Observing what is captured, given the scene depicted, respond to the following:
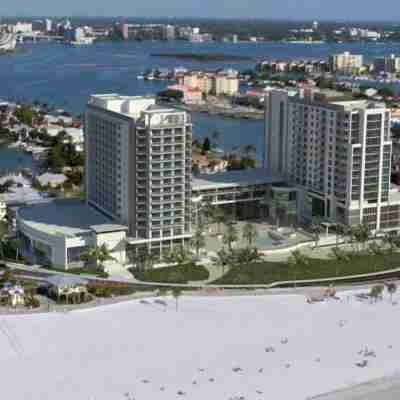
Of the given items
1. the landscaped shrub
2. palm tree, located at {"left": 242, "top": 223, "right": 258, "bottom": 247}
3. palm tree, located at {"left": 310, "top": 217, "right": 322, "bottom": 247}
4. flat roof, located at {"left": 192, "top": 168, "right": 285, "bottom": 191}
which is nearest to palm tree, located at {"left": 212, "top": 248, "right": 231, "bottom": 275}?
palm tree, located at {"left": 242, "top": 223, "right": 258, "bottom": 247}

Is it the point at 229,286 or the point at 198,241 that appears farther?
the point at 198,241

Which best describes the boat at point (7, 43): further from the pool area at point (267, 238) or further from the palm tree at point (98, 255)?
the palm tree at point (98, 255)

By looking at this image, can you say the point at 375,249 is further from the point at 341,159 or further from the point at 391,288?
the point at 391,288

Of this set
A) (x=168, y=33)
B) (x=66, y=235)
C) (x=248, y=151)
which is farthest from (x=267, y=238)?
(x=168, y=33)

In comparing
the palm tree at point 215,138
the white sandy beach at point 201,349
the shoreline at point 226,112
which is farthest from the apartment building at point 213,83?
the white sandy beach at point 201,349

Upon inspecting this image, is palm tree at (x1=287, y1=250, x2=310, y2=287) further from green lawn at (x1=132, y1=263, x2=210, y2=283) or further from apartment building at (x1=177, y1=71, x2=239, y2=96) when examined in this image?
apartment building at (x1=177, y1=71, x2=239, y2=96)

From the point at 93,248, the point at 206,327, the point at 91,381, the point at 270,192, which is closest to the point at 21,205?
the point at 93,248
